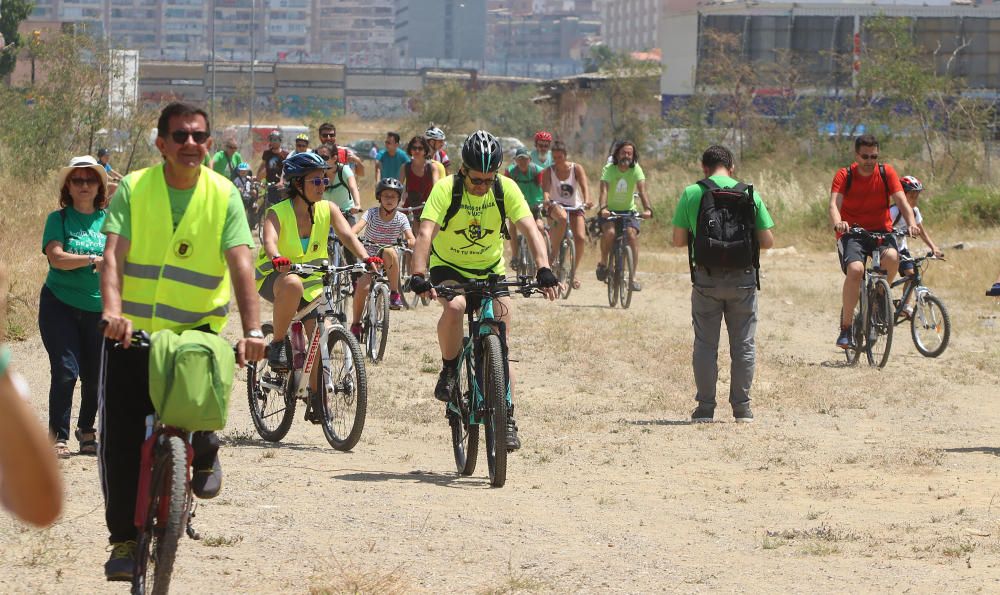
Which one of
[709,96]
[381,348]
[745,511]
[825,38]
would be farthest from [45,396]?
[825,38]

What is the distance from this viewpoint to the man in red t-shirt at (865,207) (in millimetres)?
13406

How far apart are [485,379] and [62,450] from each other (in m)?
2.39

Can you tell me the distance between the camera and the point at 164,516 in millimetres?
5156

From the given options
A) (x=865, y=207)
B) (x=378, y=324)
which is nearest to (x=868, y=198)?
(x=865, y=207)

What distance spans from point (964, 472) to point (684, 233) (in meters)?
2.72

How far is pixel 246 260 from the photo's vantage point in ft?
18.0

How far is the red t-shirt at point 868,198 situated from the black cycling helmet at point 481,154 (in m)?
5.83

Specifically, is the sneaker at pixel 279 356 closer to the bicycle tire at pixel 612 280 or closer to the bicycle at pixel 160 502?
the bicycle at pixel 160 502

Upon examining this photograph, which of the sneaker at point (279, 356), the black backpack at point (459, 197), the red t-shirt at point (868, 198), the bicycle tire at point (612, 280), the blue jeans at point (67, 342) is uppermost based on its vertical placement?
the black backpack at point (459, 197)

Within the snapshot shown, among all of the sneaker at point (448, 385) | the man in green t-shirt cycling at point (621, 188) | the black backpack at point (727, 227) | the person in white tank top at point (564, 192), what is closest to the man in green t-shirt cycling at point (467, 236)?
the sneaker at point (448, 385)

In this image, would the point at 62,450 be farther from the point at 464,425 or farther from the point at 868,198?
the point at 868,198

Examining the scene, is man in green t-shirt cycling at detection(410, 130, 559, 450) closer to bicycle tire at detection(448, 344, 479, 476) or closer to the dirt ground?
bicycle tire at detection(448, 344, 479, 476)

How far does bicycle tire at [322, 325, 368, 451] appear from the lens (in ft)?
30.3

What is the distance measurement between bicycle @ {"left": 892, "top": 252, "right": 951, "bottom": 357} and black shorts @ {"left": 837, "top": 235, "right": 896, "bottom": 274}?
824 millimetres
